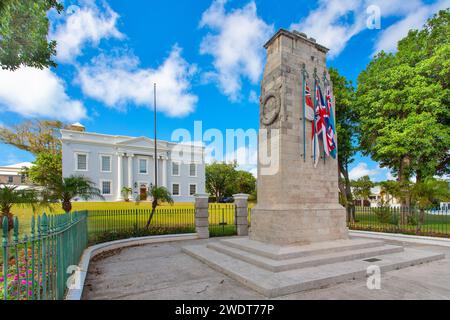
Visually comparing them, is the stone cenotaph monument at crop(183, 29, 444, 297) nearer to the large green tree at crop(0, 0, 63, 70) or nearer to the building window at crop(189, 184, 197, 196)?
the large green tree at crop(0, 0, 63, 70)

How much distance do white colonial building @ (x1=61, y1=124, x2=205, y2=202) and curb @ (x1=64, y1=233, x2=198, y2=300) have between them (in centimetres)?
2237

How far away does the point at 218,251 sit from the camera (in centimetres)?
937

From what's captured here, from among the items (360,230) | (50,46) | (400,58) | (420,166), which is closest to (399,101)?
(400,58)

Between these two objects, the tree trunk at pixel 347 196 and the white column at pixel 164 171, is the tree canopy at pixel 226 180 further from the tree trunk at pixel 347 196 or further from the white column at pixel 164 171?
the tree trunk at pixel 347 196

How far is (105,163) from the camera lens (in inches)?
1469

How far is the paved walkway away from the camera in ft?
18.1

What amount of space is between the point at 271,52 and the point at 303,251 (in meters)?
7.48

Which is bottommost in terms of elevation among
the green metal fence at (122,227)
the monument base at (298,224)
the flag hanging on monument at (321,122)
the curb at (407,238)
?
the curb at (407,238)

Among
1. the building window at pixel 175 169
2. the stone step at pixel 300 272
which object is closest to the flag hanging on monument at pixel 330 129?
the stone step at pixel 300 272

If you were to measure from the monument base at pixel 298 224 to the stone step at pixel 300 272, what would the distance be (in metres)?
1.47

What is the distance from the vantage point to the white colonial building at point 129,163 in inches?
1378

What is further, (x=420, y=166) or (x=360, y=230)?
(x=420, y=166)
